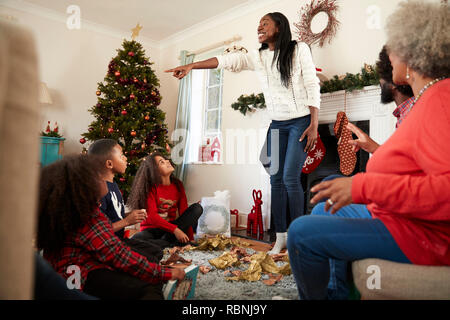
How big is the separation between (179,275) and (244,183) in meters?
2.64

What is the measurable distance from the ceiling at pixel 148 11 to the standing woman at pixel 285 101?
6.07ft

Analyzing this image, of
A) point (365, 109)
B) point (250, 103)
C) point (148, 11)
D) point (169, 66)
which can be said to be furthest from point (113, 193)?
point (169, 66)

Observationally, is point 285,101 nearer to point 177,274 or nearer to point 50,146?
point 177,274

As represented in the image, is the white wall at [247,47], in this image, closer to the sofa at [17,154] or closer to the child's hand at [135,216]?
the child's hand at [135,216]

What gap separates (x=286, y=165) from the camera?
86.6 inches

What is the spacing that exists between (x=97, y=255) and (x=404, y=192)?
90cm

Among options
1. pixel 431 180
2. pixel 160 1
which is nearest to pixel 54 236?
pixel 431 180

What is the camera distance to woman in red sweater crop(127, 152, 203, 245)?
231cm

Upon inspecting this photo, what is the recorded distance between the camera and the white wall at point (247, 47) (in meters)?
2.85

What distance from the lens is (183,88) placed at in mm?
4711

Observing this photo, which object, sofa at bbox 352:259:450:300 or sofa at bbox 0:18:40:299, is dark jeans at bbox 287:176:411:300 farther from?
sofa at bbox 0:18:40:299

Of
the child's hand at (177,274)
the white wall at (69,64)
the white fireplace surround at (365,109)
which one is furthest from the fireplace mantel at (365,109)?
the white wall at (69,64)

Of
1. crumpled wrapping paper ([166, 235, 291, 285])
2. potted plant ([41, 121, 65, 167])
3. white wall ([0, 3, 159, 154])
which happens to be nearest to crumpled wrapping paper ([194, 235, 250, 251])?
crumpled wrapping paper ([166, 235, 291, 285])
